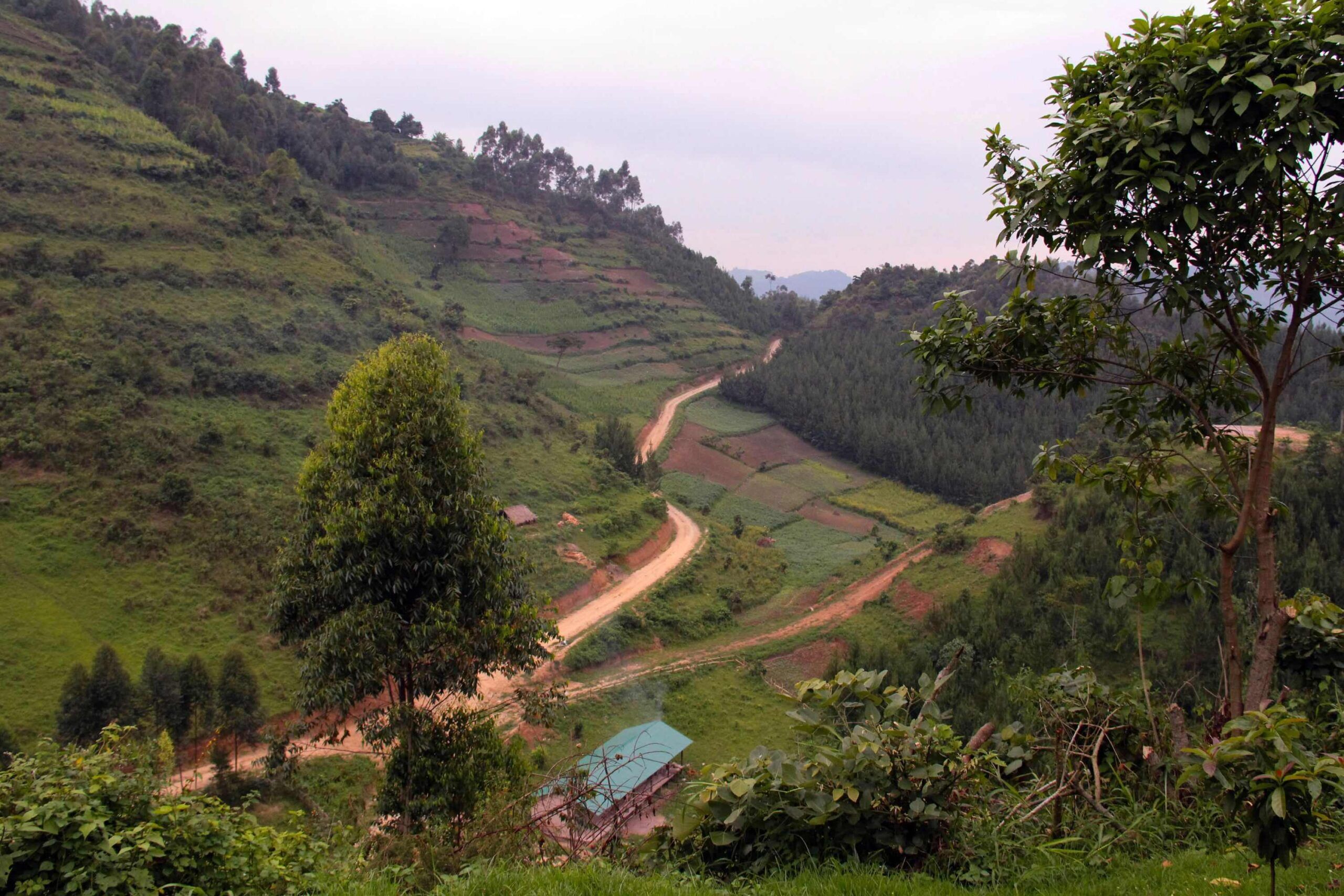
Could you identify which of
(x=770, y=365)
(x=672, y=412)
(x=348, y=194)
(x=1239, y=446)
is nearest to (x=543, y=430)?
(x=672, y=412)

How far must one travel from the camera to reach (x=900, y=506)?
42344mm

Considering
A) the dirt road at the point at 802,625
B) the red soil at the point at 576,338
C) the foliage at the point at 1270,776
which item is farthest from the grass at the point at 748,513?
the foliage at the point at 1270,776

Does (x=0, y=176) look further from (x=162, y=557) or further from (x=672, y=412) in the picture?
(x=672, y=412)

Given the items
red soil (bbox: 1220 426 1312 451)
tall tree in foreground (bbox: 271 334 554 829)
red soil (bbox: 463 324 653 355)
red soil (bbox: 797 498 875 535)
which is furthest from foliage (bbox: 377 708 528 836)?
red soil (bbox: 463 324 653 355)

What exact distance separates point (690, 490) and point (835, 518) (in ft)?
25.4

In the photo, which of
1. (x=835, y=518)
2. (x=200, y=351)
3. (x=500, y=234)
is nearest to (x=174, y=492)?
(x=200, y=351)

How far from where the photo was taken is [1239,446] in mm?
4867

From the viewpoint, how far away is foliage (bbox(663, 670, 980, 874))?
4.08 m

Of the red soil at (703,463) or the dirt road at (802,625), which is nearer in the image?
the dirt road at (802,625)

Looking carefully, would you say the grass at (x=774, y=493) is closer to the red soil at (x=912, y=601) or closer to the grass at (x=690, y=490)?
the grass at (x=690, y=490)

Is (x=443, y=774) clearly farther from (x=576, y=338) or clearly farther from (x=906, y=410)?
(x=576, y=338)

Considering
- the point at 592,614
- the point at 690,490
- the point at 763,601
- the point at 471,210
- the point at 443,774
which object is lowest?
the point at 763,601

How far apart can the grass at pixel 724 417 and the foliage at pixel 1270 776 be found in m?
45.7

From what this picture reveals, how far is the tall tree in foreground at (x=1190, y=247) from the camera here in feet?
11.9
